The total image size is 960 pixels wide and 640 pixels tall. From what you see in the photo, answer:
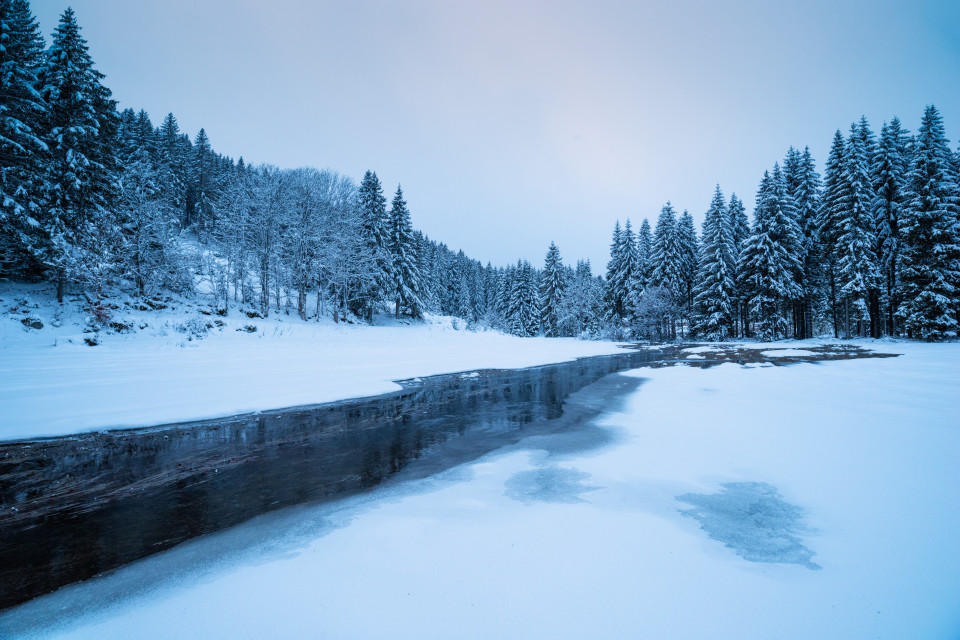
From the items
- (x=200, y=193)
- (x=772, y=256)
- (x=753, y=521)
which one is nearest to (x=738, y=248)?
(x=772, y=256)

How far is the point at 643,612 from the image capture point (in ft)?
7.80

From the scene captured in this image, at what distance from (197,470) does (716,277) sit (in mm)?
43060

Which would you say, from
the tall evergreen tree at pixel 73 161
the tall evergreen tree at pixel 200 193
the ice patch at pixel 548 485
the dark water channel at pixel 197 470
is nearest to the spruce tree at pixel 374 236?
the tall evergreen tree at pixel 73 161

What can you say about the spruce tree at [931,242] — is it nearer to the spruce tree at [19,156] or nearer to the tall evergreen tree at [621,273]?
the tall evergreen tree at [621,273]

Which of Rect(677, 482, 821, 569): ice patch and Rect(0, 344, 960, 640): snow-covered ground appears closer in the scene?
Rect(0, 344, 960, 640): snow-covered ground

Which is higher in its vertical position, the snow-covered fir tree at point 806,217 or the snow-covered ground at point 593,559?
the snow-covered fir tree at point 806,217

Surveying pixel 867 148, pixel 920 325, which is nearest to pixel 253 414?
pixel 920 325

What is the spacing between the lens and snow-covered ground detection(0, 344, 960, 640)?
232 cm

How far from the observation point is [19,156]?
1670cm

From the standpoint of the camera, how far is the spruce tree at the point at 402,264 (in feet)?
130

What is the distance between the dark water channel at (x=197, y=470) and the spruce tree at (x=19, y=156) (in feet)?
56.3

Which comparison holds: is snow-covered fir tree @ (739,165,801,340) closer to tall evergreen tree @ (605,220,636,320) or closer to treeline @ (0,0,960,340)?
treeline @ (0,0,960,340)

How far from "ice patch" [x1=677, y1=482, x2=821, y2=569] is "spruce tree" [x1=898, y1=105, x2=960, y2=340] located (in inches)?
1215

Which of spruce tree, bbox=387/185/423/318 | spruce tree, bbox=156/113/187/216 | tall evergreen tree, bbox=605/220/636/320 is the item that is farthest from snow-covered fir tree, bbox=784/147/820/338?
spruce tree, bbox=156/113/187/216
